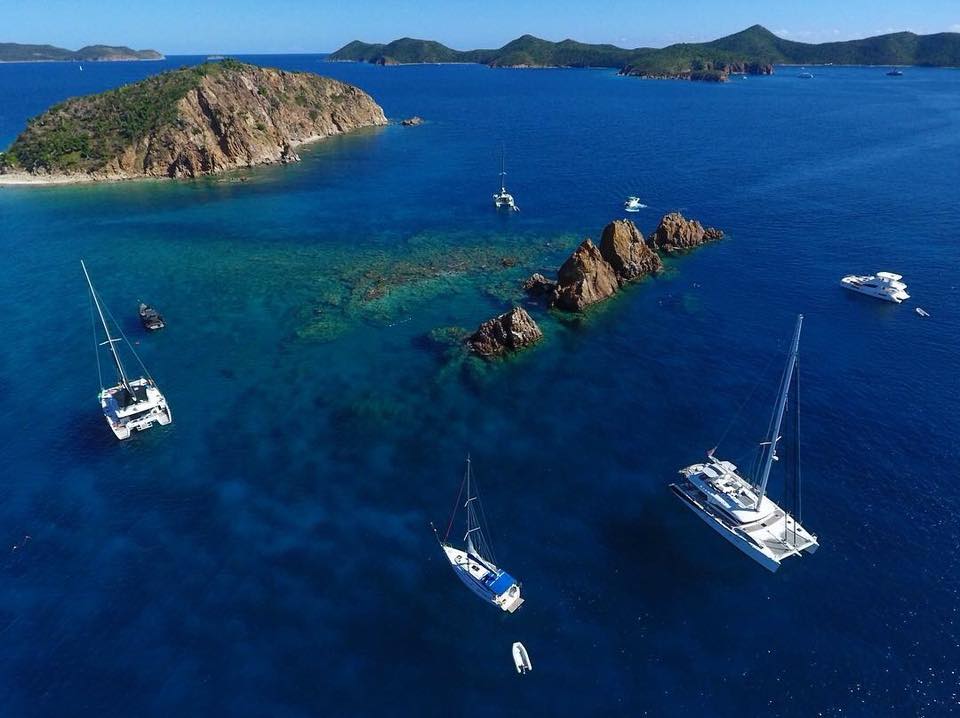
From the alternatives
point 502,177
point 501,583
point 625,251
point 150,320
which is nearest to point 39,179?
point 150,320

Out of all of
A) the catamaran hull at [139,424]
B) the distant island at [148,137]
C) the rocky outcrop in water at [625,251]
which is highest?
the distant island at [148,137]

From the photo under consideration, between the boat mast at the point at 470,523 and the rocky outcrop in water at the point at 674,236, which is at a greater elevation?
the rocky outcrop in water at the point at 674,236

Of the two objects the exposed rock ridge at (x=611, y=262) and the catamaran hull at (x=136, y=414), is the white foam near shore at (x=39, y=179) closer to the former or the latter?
the catamaran hull at (x=136, y=414)

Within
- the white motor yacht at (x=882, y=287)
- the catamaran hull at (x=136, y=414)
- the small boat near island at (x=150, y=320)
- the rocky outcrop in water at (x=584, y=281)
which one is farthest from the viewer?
the white motor yacht at (x=882, y=287)

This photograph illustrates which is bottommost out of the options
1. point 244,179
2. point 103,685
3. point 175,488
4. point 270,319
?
point 103,685

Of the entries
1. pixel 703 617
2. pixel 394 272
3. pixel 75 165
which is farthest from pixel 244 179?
pixel 703 617

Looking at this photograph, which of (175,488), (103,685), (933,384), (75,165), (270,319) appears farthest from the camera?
(75,165)

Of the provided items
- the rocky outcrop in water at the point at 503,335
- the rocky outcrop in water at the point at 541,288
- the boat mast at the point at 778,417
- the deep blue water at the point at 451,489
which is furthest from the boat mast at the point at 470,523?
the rocky outcrop in water at the point at 541,288

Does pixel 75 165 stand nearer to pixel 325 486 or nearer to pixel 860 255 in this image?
pixel 325 486

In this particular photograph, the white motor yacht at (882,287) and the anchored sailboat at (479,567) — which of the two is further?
the white motor yacht at (882,287)
